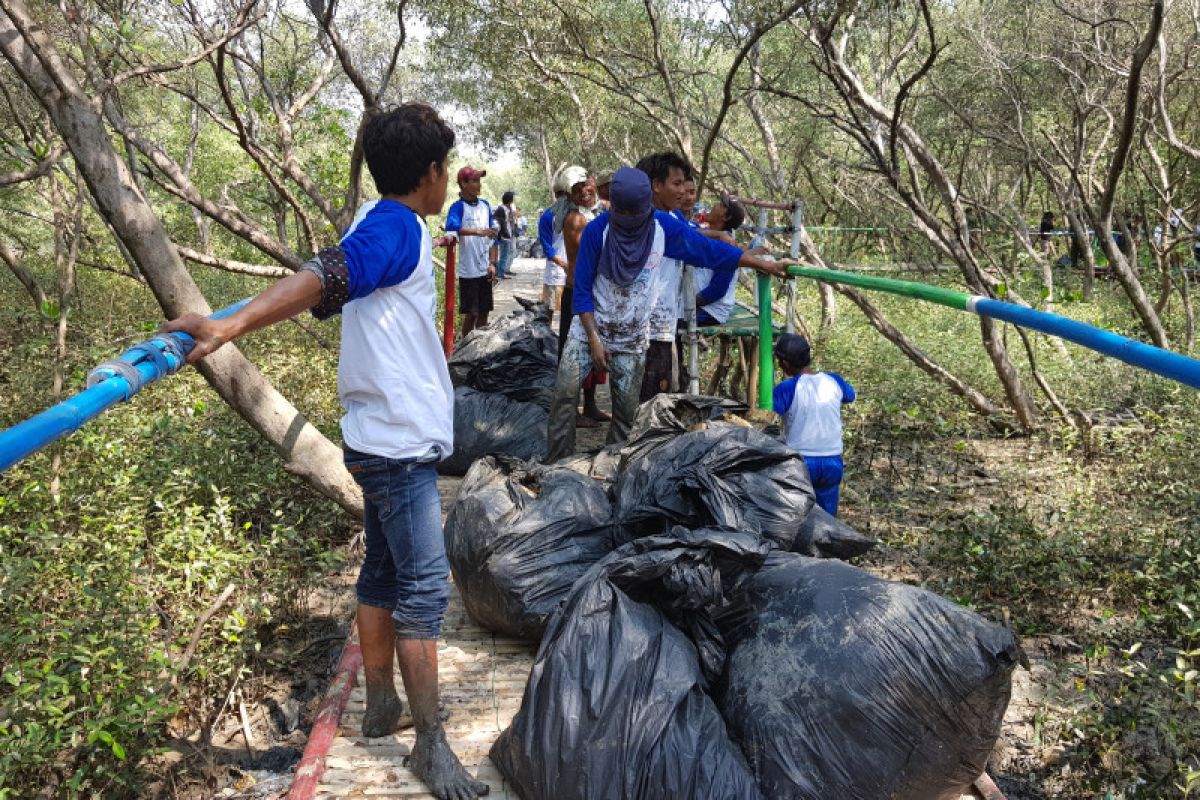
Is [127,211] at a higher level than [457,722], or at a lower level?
higher

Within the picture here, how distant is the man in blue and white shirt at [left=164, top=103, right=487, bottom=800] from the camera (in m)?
2.03

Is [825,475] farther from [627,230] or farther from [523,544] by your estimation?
[523,544]

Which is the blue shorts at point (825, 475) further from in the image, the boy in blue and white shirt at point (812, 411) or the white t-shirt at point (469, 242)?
the white t-shirt at point (469, 242)

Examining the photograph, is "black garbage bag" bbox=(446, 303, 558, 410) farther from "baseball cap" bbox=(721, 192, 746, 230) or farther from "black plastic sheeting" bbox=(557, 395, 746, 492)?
"black plastic sheeting" bbox=(557, 395, 746, 492)

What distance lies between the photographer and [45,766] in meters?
2.52

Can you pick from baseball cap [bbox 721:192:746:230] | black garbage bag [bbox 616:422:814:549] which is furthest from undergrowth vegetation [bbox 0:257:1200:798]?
baseball cap [bbox 721:192:746:230]

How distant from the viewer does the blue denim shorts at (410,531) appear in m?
2.10

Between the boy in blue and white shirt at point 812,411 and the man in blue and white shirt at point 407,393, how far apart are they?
1856 mm

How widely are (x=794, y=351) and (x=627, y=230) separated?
0.85 meters

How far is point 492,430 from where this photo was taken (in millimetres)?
4836

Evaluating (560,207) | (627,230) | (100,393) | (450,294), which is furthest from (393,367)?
(450,294)

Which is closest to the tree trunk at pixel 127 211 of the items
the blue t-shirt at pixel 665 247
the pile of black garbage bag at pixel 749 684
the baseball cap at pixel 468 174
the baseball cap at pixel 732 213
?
the blue t-shirt at pixel 665 247

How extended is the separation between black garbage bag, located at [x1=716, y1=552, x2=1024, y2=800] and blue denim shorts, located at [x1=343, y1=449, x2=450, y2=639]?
0.73 m

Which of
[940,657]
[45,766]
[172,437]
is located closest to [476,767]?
[940,657]
